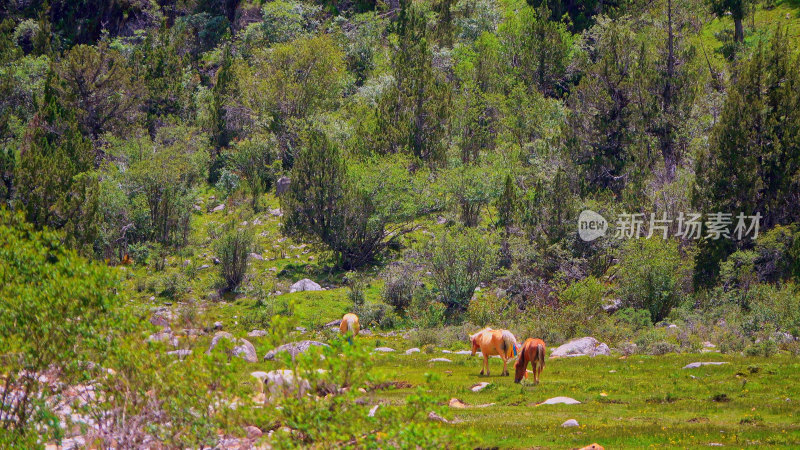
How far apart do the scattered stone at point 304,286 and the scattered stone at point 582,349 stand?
1870cm

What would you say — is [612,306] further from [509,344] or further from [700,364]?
[509,344]

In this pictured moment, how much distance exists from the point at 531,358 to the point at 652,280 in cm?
1600

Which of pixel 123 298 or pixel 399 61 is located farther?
pixel 399 61

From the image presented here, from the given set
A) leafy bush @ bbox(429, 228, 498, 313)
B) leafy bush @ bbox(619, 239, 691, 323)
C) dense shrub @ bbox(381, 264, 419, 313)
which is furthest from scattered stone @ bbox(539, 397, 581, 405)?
dense shrub @ bbox(381, 264, 419, 313)

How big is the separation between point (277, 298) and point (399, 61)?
71.8 feet

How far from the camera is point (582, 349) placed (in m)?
34.8

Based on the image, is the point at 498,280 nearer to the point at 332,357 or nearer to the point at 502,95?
the point at 502,95

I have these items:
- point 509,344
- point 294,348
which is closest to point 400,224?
point 509,344

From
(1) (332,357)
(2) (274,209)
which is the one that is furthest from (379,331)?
(1) (332,357)

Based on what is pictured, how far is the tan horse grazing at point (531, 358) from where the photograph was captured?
27719 millimetres

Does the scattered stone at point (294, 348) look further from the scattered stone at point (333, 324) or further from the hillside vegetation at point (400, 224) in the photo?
the scattered stone at point (333, 324)

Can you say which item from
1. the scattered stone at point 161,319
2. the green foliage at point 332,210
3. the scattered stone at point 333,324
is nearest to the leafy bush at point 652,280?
the scattered stone at point 333,324

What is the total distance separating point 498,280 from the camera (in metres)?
47.2

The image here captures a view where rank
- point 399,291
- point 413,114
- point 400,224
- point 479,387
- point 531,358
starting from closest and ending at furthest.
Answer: point 479,387 < point 531,358 < point 399,291 < point 400,224 < point 413,114
